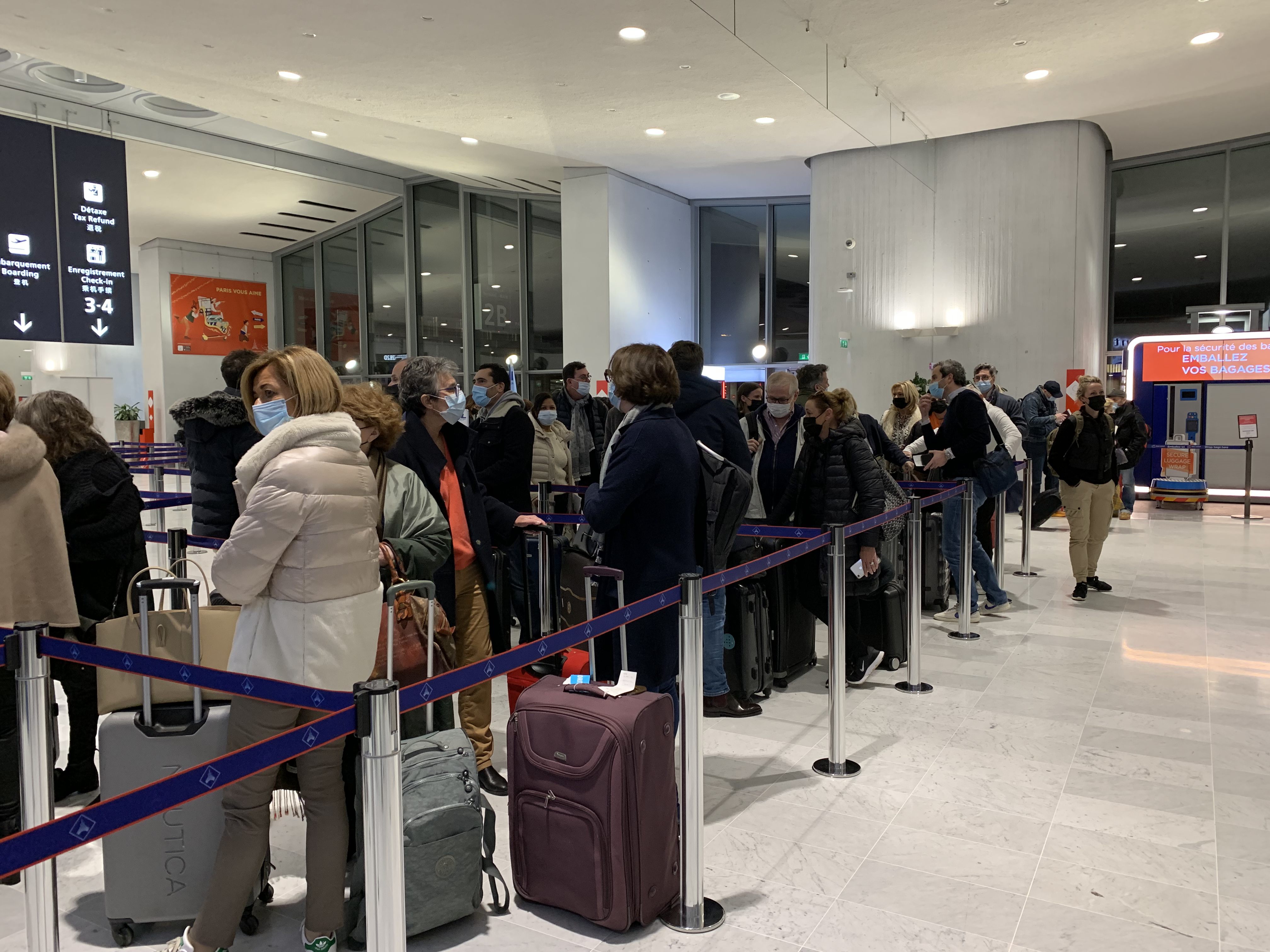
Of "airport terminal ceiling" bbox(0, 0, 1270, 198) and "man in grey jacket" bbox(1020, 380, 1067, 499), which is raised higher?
"airport terminal ceiling" bbox(0, 0, 1270, 198)

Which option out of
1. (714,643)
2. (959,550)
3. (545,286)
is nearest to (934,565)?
(959,550)

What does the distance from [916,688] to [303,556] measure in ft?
12.5

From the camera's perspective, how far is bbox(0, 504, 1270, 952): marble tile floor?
109 inches

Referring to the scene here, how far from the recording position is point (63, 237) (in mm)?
9953

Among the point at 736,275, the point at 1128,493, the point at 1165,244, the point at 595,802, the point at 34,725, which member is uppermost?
the point at 1165,244

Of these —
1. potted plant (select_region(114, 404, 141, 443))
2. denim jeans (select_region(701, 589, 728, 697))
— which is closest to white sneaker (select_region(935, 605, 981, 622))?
denim jeans (select_region(701, 589, 728, 697))

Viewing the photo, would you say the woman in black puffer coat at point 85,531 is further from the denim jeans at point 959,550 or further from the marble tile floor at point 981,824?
the denim jeans at point 959,550

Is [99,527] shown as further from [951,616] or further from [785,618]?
[951,616]

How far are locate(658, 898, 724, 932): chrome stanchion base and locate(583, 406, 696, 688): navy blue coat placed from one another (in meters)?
0.77

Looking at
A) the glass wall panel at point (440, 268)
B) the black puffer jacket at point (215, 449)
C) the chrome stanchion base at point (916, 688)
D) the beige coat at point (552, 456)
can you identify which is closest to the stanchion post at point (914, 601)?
the chrome stanchion base at point (916, 688)

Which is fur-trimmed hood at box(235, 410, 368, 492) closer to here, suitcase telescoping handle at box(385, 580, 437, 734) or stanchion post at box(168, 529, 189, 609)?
suitcase telescoping handle at box(385, 580, 437, 734)

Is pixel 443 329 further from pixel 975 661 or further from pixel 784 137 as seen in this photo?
pixel 975 661

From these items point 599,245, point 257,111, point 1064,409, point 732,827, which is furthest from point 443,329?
point 732,827

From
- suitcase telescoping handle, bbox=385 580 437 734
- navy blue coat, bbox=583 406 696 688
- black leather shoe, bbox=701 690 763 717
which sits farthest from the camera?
black leather shoe, bbox=701 690 763 717
